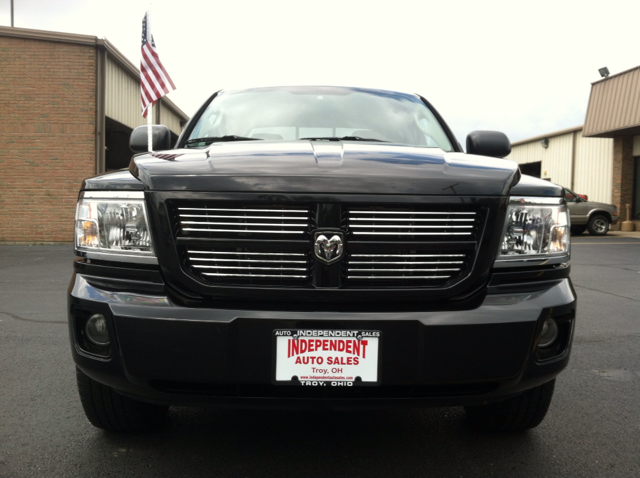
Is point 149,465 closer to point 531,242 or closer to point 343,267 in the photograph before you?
point 343,267

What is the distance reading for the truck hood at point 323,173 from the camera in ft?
6.62

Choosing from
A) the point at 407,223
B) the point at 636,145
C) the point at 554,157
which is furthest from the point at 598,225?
the point at 407,223

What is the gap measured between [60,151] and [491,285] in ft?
45.4

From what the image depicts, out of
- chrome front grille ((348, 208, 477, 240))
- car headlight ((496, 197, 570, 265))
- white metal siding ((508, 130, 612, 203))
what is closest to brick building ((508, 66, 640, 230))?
white metal siding ((508, 130, 612, 203))

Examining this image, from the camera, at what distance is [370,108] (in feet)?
12.0

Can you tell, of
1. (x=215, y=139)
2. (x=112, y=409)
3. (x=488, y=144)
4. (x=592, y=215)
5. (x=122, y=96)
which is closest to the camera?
(x=112, y=409)

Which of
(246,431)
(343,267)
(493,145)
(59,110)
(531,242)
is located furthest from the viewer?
(59,110)

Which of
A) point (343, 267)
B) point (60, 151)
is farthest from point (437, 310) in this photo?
point (60, 151)

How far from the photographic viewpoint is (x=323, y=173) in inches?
80.7

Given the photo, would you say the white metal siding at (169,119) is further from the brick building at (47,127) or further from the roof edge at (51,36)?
the roof edge at (51,36)

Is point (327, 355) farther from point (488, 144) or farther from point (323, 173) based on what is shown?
point (488, 144)

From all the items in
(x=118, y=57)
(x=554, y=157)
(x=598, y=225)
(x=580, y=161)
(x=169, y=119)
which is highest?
(x=118, y=57)

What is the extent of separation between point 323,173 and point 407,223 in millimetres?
322

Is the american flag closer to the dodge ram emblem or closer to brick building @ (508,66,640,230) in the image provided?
the dodge ram emblem
